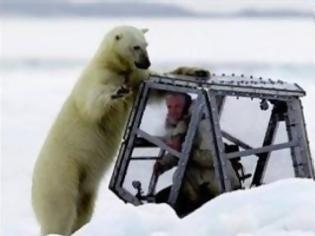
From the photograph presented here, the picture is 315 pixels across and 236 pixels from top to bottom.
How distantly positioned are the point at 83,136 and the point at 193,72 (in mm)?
583

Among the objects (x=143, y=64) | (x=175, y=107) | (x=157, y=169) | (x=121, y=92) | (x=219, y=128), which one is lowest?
(x=157, y=169)

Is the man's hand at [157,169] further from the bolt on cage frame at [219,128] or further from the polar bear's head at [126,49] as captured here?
the polar bear's head at [126,49]

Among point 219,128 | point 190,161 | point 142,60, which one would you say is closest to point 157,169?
point 190,161

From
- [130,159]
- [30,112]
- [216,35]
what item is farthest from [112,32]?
[216,35]

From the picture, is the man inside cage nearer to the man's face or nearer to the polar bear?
the man's face

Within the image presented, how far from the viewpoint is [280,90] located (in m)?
3.54

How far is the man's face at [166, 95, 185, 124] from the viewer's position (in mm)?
3600

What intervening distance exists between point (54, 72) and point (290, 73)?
1922mm

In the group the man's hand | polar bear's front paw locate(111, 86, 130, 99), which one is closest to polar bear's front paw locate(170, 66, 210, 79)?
polar bear's front paw locate(111, 86, 130, 99)

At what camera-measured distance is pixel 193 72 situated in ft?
13.0

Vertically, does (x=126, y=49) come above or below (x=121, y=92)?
above

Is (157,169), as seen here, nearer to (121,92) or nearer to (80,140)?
(121,92)

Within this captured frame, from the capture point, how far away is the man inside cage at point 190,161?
355cm

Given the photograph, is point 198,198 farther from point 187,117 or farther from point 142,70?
point 142,70
